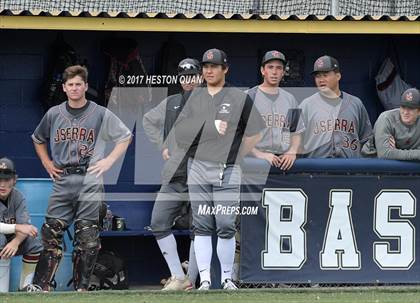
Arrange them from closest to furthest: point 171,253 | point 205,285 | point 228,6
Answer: point 205,285, point 171,253, point 228,6

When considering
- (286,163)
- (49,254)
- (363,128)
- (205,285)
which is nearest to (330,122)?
(363,128)

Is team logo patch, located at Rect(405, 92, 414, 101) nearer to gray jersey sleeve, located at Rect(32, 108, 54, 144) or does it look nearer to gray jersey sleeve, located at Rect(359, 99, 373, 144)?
gray jersey sleeve, located at Rect(359, 99, 373, 144)

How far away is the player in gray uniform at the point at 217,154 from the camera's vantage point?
930 centimetres

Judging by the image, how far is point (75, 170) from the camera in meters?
9.49

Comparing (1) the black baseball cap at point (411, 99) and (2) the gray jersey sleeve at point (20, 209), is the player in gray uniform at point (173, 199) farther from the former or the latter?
(1) the black baseball cap at point (411, 99)

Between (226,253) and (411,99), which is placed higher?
(411,99)

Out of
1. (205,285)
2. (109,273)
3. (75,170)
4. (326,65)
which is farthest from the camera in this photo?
(109,273)

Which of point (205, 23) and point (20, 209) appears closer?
point (20, 209)

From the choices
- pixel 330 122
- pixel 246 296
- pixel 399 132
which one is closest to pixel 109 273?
pixel 246 296

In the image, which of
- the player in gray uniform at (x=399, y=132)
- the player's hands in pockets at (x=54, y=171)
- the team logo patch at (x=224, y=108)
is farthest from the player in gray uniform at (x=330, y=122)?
the player's hands in pockets at (x=54, y=171)

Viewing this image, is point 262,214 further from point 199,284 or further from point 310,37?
point 310,37

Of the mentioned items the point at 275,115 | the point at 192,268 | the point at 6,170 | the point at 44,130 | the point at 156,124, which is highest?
the point at 275,115

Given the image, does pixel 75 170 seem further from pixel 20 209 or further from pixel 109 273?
pixel 109 273

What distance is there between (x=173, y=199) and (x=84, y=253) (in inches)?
33.6
